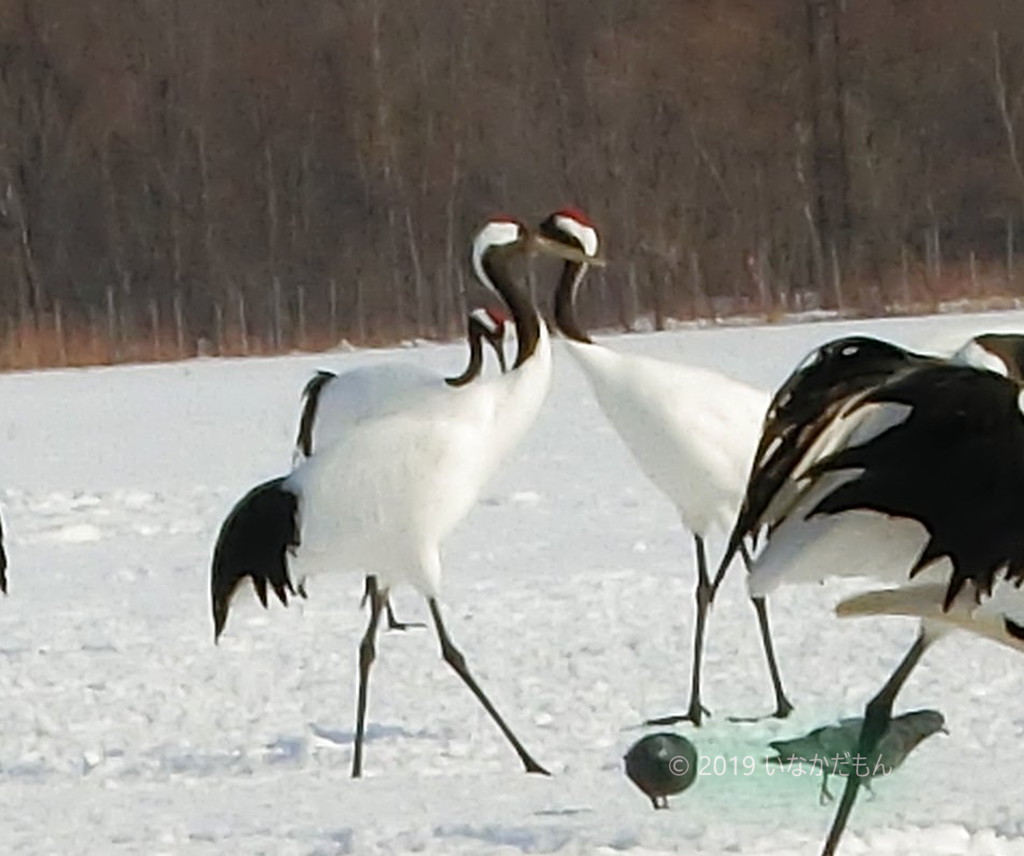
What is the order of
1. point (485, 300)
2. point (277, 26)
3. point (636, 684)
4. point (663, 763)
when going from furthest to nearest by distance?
point (277, 26) < point (485, 300) < point (636, 684) < point (663, 763)

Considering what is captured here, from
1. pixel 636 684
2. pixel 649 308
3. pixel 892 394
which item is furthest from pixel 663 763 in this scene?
pixel 649 308

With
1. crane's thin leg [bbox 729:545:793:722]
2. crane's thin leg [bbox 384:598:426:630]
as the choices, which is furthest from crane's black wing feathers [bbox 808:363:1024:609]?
crane's thin leg [bbox 384:598:426:630]

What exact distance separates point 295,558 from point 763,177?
79.7 feet

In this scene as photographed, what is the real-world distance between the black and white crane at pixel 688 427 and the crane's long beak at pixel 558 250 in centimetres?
34

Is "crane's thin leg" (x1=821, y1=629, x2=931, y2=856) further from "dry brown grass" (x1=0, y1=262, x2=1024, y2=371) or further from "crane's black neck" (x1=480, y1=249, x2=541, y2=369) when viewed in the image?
"dry brown grass" (x1=0, y1=262, x2=1024, y2=371)

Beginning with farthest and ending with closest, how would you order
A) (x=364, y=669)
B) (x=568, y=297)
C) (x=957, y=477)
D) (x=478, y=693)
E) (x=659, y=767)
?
1. (x=568, y=297)
2. (x=364, y=669)
3. (x=478, y=693)
4. (x=659, y=767)
5. (x=957, y=477)

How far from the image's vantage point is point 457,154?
98.6ft

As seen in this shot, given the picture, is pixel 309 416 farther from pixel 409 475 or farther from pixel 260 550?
pixel 260 550

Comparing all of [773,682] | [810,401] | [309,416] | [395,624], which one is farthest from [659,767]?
[395,624]

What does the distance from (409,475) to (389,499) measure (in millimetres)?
80

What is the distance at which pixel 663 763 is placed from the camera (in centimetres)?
495

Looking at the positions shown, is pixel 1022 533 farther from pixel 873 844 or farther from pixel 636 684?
pixel 636 684

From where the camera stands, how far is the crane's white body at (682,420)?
258 inches

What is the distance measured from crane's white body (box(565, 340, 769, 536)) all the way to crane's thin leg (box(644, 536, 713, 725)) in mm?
236
